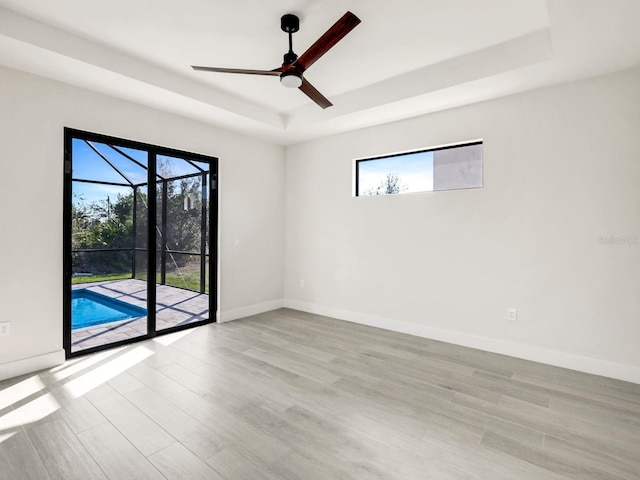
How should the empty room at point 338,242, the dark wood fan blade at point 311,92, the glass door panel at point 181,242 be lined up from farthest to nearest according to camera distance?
the glass door panel at point 181,242, the dark wood fan blade at point 311,92, the empty room at point 338,242

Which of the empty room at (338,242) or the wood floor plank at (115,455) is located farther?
the empty room at (338,242)

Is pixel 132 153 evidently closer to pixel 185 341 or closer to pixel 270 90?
pixel 270 90

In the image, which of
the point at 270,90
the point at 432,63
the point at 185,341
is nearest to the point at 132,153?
the point at 270,90

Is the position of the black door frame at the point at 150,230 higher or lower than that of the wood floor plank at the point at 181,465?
higher

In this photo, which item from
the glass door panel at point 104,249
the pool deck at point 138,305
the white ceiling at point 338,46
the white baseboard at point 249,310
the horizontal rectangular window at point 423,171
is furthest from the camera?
the white baseboard at point 249,310

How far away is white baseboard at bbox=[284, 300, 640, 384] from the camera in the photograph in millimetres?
2904

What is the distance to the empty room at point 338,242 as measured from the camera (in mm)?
2070

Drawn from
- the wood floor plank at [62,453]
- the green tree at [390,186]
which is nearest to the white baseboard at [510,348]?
the green tree at [390,186]

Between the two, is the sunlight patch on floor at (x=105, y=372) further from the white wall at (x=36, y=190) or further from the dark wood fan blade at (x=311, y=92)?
the dark wood fan blade at (x=311, y=92)

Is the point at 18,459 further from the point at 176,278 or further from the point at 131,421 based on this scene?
the point at 176,278

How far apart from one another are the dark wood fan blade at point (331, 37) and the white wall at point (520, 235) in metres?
A: 2.03

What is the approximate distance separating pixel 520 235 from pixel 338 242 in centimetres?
226

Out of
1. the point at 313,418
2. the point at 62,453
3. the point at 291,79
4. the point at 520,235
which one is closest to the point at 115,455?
the point at 62,453

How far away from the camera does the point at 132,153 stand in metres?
3.69
